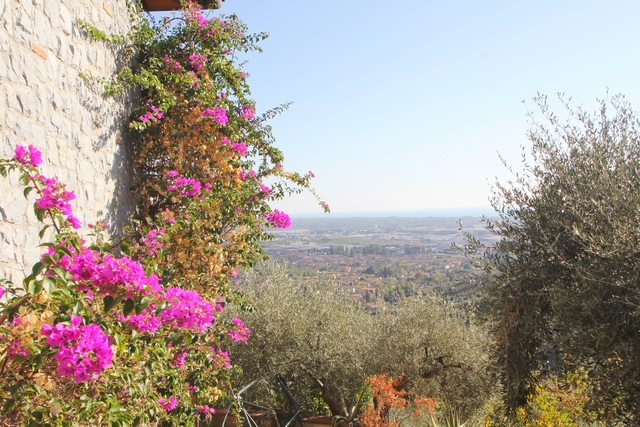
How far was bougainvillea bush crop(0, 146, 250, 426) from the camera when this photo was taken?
1588mm

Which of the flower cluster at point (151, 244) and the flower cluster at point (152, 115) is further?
the flower cluster at point (152, 115)

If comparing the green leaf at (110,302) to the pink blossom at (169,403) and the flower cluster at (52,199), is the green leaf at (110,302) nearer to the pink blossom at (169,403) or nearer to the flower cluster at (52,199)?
the flower cluster at (52,199)

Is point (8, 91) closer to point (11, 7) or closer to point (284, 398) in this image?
point (11, 7)

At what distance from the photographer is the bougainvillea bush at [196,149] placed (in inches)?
152

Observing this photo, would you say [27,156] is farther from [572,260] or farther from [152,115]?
[572,260]

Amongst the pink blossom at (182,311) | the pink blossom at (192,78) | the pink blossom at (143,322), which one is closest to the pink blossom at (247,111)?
the pink blossom at (192,78)

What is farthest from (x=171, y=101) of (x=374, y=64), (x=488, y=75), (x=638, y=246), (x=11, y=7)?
(x=374, y=64)

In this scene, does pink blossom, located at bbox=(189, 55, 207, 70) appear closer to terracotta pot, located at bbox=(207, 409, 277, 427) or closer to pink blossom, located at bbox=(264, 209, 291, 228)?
pink blossom, located at bbox=(264, 209, 291, 228)

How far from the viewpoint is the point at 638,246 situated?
2.93 m

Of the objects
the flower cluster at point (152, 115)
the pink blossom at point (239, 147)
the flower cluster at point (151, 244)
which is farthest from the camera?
the pink blossom at point (239, 147)

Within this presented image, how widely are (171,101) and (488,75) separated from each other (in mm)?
5241

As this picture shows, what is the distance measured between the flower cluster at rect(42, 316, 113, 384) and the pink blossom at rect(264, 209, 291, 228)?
2938 mm

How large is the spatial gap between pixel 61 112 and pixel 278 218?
2171mm

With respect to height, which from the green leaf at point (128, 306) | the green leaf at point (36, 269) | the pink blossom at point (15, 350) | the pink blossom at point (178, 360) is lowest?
the pink blossom at point (178, 360)
